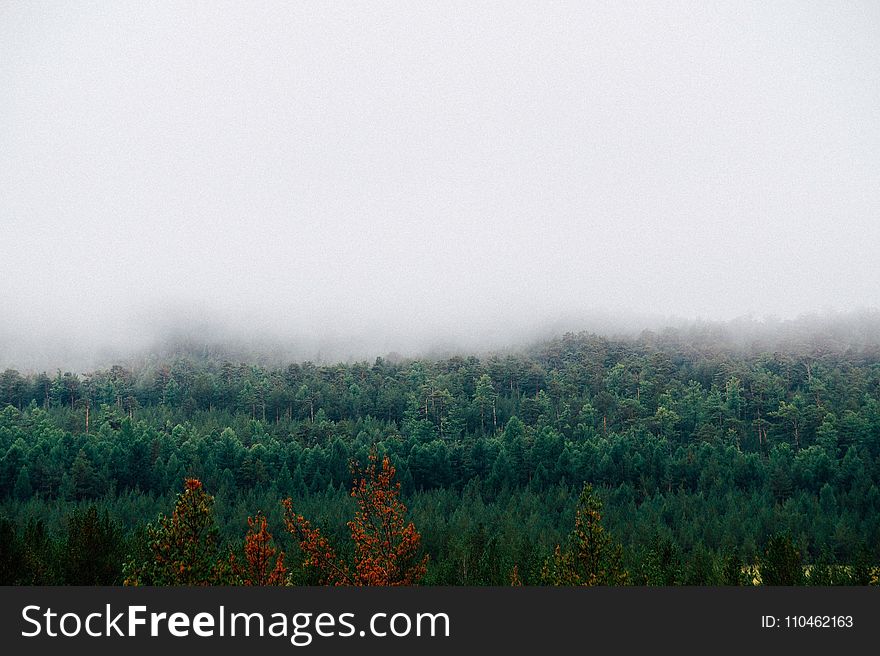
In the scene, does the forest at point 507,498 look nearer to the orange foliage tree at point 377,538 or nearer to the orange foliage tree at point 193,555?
the orange foliage tree at point 377,538

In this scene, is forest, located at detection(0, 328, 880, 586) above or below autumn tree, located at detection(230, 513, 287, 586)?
below

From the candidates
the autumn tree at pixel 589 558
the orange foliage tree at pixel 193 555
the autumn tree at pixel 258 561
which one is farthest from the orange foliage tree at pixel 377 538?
the autumn tree at pixel 589 558

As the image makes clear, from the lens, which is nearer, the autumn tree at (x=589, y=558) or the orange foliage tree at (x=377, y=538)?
the orange foliage tree at (x=377, y=538)

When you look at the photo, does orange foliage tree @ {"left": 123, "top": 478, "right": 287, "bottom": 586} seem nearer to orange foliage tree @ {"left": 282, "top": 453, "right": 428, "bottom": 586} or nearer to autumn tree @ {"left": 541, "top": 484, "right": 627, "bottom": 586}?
orange foliage tree @ {"left": 282, "top": 453, "right": 428, "bottom": 586}

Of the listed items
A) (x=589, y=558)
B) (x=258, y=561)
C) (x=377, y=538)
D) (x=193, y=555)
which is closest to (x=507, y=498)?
(x=589, y=558)

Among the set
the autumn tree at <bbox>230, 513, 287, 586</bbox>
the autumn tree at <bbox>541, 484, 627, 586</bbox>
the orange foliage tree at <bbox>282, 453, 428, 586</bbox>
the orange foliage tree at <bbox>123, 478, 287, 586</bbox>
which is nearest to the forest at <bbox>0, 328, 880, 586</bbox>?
the autumn tree at <bbox>541, 484, 627, 586</bbox>

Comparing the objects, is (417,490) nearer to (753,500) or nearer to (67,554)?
(753,500)

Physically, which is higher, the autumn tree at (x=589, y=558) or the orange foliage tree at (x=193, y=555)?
the orange foliage tree at (x=193, y=555)

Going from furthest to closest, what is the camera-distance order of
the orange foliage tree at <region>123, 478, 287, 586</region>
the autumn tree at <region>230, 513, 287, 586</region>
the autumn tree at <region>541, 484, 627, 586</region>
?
1. the autumn tree at <region>541, 484, 627, 586</region>
2. the orange foliage tree at <region>123, 478, 287, 586</region>
3. the autumn tree at <region>230, 513, 287, 586</region>

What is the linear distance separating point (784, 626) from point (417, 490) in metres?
139

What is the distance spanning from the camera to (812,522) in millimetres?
115125

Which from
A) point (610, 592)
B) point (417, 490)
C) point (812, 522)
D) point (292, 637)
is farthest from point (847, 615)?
point (417, 490)

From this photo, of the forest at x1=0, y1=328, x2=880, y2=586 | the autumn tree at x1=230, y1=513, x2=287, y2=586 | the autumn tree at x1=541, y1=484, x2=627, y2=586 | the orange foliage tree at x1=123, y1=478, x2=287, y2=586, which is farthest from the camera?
the forest at x1=0, y1=328, x2=880, y2=586

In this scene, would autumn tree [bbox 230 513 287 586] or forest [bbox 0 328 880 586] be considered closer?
autumn tree [bbox 230 513 287 586]
